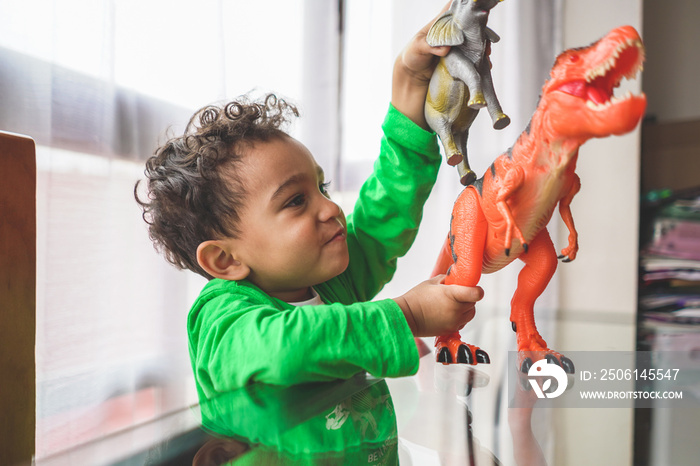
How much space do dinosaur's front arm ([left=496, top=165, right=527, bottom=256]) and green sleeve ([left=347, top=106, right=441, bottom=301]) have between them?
0.69ft

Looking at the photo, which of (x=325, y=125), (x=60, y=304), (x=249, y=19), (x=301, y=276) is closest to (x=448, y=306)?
(x=301, y=276)

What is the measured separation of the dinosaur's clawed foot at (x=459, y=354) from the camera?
1.59 feet

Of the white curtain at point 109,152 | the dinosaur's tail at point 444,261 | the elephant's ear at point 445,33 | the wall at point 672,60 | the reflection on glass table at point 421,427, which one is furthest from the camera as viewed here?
the wall at point 672,60

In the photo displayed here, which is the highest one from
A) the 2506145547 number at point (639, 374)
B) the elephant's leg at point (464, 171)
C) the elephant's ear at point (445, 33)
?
the elephant's ear at point (445, 33)

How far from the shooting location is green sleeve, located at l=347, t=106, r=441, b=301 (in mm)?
594

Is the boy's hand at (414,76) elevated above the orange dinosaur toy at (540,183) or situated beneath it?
elevated above

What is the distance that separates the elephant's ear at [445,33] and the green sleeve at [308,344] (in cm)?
24

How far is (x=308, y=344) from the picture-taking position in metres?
0.43

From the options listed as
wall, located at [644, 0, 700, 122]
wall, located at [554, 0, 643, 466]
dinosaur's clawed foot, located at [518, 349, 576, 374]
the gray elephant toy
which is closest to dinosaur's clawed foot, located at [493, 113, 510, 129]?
the gray elephant toy

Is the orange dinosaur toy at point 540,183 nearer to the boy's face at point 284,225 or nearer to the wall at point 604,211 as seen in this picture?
the boy's face at point 284,225

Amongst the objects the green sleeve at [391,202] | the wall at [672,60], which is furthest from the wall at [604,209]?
the green sleeve at [391,202]

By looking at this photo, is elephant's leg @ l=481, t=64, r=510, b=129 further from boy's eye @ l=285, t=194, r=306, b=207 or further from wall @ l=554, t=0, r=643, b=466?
wall @ l=554, t=0, r=643, b=466

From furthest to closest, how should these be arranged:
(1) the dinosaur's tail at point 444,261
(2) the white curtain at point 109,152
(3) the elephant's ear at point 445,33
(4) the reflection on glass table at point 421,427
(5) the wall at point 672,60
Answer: (5) the wall at point 672,60 < (2) the white curtain at point 109,152 < (1) the dinosaur's tail at point 444,261 < (3) the elephant's ear at point 445,33 < (4) the reflection on glass table at point 421,427

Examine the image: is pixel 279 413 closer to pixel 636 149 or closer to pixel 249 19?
pixel 249 19
